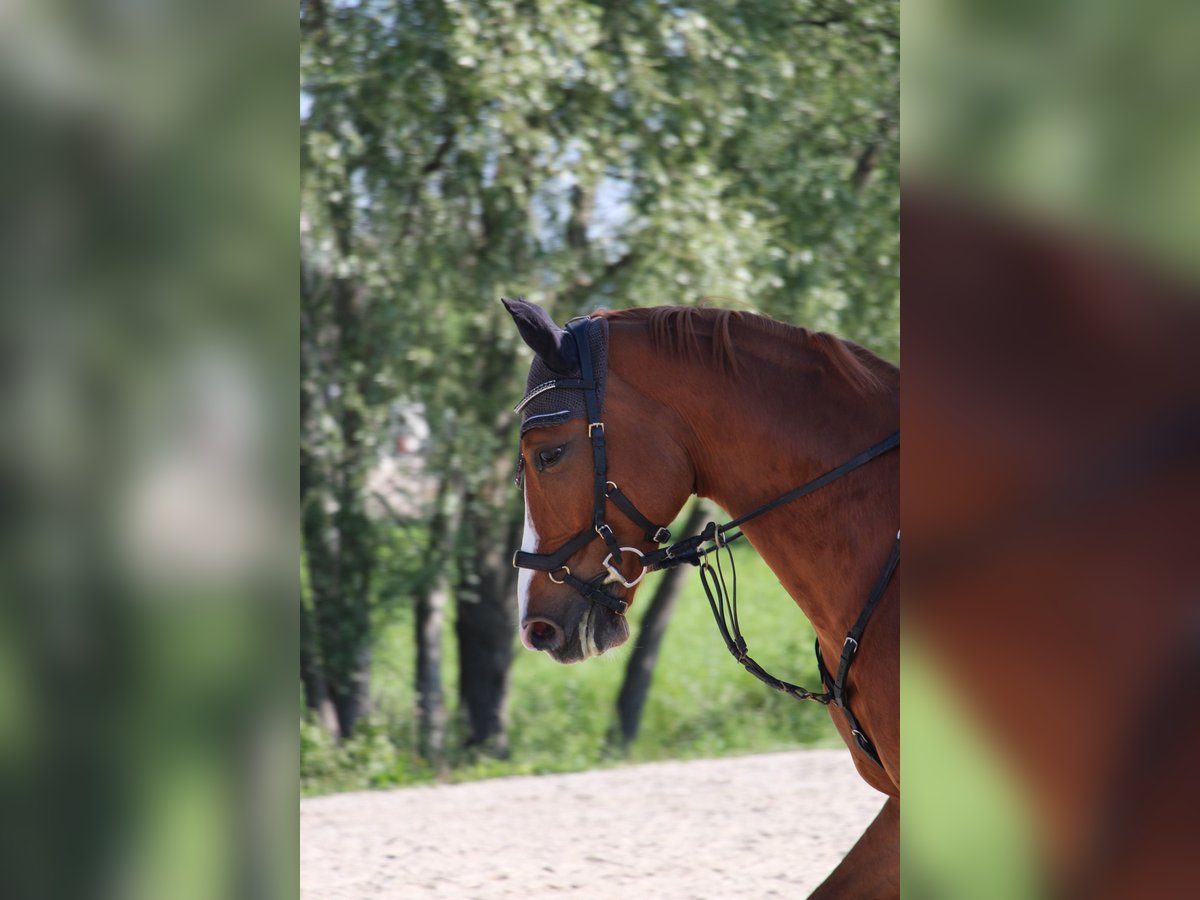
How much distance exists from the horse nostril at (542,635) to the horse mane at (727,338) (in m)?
0.84

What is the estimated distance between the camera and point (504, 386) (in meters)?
8.36

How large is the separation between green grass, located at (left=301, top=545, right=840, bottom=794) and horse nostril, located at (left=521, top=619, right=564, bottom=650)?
18.4ft

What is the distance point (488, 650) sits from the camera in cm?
974

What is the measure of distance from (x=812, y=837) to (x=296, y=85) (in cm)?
597

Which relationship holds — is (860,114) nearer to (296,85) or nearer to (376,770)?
(376,770)

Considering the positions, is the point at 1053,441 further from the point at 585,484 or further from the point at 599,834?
the point at 599,834

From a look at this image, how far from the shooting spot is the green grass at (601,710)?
353 inches

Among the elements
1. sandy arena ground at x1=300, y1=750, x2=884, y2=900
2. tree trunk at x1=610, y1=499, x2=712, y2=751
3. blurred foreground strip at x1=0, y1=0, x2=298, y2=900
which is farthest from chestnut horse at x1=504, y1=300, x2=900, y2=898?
tree trunk at x1=610, y1=499, x2=712, y2=751

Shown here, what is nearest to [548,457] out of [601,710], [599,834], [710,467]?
[710,467]

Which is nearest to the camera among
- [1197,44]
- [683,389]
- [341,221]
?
[1197,44]

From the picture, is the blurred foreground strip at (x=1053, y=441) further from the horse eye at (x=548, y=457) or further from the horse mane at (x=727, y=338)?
the horse eye at (x=548, y=457)

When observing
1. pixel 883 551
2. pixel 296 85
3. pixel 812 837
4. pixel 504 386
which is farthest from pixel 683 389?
pixel 504 386

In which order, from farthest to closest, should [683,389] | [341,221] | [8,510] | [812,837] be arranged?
1. [341,221]
2. [812,837]
3. [683,389]
4. [8,510]

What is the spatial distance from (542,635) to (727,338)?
0.98 metres
